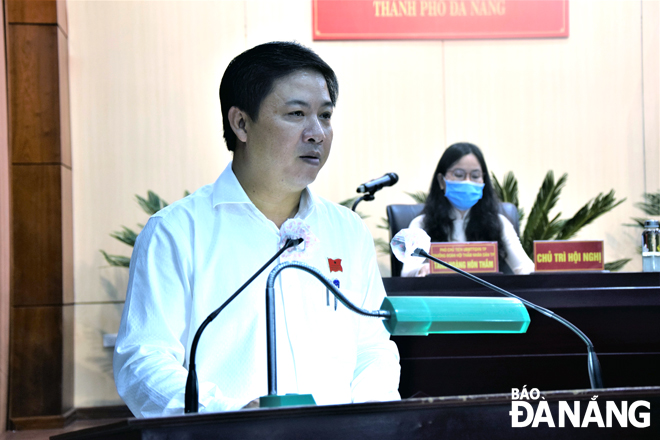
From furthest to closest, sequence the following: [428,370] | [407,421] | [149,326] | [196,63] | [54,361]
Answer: [196,63], [54,361], [428,370], [149,326], [407,421]

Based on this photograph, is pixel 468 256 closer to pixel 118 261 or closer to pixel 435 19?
pixel 118 261

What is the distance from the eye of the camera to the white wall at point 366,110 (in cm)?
404

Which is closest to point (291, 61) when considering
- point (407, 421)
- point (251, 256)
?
point (251, 256)

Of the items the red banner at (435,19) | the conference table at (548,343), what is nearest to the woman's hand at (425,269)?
the conference table at (548,343)

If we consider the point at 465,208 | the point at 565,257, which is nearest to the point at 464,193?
the point at 465,208

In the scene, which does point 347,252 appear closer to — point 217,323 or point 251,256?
point 251,256

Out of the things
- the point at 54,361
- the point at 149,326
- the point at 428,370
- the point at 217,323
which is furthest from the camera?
the point at 54,361

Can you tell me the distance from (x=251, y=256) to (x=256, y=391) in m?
0.29

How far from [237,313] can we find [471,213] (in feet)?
6.93

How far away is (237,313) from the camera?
4.46 feet

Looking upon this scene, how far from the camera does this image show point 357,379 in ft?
4.68

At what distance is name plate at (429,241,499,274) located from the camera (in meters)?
2.31

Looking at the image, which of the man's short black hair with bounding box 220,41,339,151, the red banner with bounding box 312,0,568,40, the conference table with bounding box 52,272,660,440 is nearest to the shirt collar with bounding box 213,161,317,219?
the man's short black hair with bounding box 220,41,339,151

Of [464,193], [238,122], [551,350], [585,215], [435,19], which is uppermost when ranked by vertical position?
[435,19]
